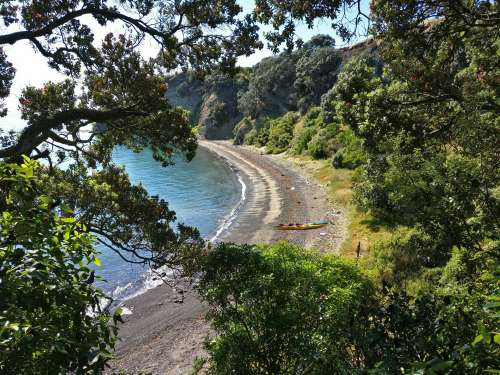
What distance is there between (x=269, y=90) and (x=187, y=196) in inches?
2252

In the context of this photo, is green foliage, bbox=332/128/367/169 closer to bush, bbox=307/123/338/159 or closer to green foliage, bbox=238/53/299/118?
bush, bbox=307/123/338/159

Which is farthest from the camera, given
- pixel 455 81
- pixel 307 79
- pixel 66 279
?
pixel 307 79

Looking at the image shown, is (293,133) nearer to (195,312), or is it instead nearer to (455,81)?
(195,312)

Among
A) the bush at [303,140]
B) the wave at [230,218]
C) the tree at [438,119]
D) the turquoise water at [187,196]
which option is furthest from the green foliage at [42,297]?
the bush at [303,140]

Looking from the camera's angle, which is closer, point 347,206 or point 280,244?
point 280,244

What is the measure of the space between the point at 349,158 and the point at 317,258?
3850 centimetres

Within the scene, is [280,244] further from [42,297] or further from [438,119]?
[42,297]

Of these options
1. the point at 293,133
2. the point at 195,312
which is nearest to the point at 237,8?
the point at 195,312

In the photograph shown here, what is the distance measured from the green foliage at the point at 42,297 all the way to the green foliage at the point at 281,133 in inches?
3001

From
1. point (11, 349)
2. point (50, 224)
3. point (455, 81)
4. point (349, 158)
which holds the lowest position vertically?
point (349, 158)

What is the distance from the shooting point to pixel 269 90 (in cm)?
10494

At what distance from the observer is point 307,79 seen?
89.2 meters

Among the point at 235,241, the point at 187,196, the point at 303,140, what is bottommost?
the point at 235,241

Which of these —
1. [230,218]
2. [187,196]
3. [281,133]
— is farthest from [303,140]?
[230,218]
